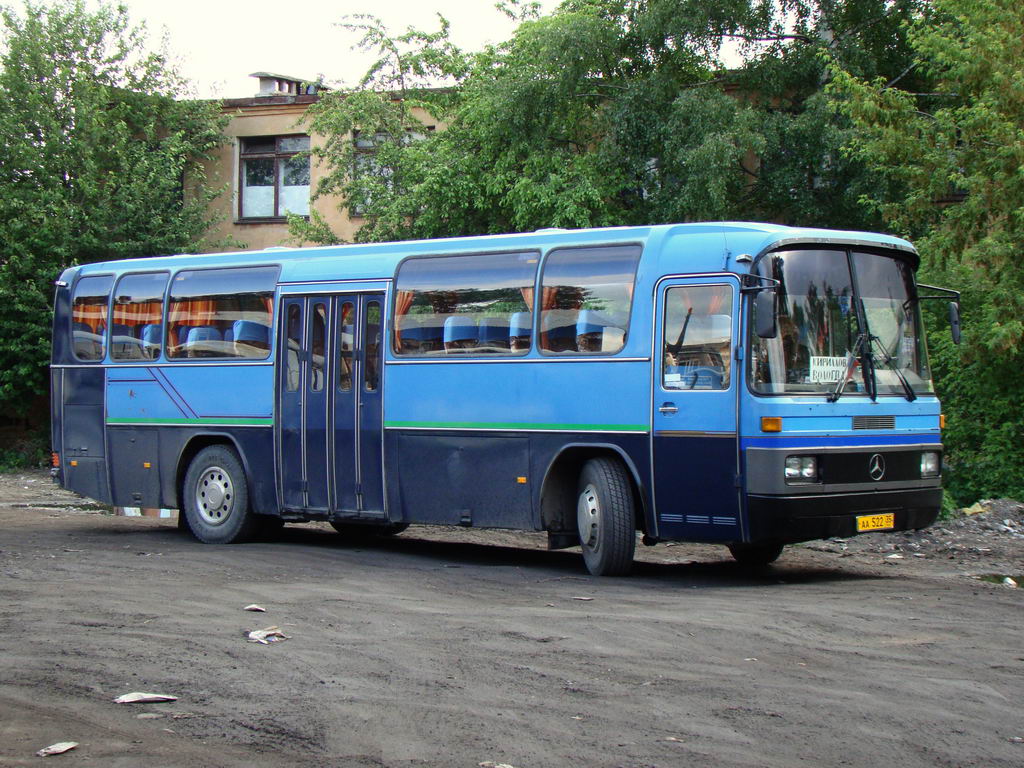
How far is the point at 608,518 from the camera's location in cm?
1217

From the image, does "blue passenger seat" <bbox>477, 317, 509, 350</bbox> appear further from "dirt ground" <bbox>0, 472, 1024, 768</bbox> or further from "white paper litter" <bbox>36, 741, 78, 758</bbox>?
"white paper litter" <bbox>36, 741, 78, 758</bbox>

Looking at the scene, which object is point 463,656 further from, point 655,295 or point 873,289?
point 873,289

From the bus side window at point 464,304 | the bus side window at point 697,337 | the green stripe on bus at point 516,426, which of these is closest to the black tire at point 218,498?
the green stripe on bus at point 516,426

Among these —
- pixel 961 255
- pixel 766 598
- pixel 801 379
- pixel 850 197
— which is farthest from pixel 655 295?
pixel 850 197

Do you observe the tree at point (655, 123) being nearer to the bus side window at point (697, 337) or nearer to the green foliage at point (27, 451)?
the green foliage at point (27, 451)

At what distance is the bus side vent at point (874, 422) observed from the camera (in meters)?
11.6

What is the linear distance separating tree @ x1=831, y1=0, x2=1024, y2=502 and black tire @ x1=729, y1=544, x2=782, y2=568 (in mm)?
4509

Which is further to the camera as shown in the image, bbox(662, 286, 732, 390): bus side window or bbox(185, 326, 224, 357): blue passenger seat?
bbox(185, 326, 224, 357): blue passenger seat

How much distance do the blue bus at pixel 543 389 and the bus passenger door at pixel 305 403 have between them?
29 mm

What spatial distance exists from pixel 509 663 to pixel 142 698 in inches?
80.5

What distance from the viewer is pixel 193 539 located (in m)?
16.6

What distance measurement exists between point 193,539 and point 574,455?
581cm

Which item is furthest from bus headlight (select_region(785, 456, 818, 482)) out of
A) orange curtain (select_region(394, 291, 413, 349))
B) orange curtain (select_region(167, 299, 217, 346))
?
orange curtain (select_region(167, 299, 217, 346))

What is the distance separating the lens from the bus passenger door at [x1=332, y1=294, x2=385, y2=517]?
564 inches
